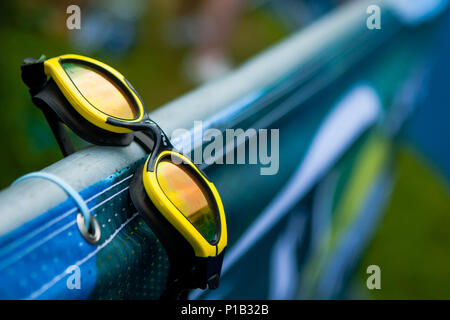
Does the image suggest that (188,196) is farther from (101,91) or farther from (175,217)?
(101,91)

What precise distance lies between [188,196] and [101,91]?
198 millimetres

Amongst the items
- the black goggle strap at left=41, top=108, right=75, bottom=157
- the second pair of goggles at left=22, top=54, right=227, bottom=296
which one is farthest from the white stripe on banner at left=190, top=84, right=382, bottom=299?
the black goggle strap at left=41, top=108, right=75, bottom=157

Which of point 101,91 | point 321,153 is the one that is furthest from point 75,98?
point 321,153

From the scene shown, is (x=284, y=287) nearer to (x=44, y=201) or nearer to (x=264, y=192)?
(x=264, y=192)

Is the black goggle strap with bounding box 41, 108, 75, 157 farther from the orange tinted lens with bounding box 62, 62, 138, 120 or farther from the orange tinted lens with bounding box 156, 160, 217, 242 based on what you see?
the orange tinted lens with bounding box 156, 160, 217, 242

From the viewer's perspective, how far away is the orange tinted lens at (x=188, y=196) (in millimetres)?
667

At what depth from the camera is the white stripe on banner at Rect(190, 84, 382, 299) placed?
1.01 meters

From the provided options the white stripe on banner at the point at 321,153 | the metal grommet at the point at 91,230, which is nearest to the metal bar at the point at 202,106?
the metal grommet at the point at 91,230

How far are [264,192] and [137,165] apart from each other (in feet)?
1.21

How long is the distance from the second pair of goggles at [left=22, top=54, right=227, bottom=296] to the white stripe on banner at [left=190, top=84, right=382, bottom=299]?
0.17 meters

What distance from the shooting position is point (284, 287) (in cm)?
131

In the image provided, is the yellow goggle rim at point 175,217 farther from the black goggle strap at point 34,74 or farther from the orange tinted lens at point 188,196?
the black goggle strap at point 34,74

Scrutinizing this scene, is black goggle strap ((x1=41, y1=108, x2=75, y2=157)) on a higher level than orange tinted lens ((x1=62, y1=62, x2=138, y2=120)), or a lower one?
lower

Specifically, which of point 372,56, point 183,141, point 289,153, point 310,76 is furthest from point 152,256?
point 372,56
